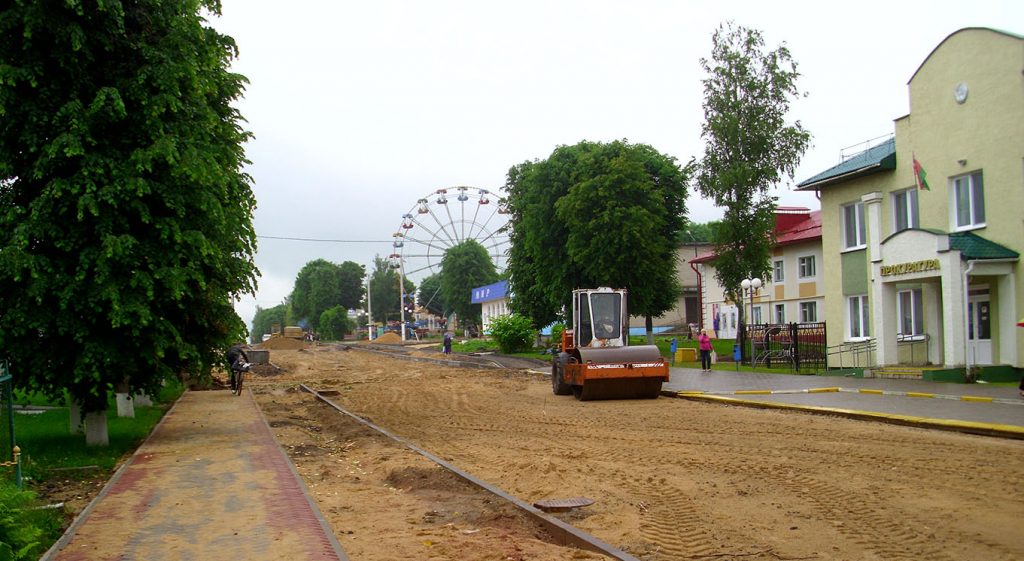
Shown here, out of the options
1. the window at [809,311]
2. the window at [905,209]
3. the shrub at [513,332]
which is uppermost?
the window at [905,209]

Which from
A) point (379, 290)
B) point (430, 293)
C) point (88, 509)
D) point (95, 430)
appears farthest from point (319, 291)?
point (88, 509)

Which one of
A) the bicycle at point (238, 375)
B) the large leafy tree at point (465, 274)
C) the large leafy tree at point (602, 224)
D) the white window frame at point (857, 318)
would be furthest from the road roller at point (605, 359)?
the large leafy tree at point (465, 274)

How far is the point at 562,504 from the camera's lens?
29.8 feet

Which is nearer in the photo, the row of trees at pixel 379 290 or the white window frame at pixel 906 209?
the white window frame at pixel 906 209

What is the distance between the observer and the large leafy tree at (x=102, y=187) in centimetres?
1270

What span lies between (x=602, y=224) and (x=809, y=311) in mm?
13709

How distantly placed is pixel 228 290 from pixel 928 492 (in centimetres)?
1220

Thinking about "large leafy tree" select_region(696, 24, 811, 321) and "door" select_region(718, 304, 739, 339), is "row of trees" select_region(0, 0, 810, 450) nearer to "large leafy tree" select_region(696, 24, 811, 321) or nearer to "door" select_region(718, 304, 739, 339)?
"large leafy tree" select_region(696, 24, 811, 321)

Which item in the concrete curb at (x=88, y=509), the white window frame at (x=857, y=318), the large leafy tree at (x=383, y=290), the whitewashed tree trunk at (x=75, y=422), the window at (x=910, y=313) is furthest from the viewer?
the large leafy tree at (x=383, y=290)

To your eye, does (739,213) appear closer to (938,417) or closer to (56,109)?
(938,417)

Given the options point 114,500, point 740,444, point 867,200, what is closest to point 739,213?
point 867,200

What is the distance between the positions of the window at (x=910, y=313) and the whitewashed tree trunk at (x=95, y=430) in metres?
22.7

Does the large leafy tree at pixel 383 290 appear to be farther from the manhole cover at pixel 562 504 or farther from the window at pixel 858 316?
the manhole cover at pixel 562 504

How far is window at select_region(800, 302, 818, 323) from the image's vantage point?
4481 centimetres
